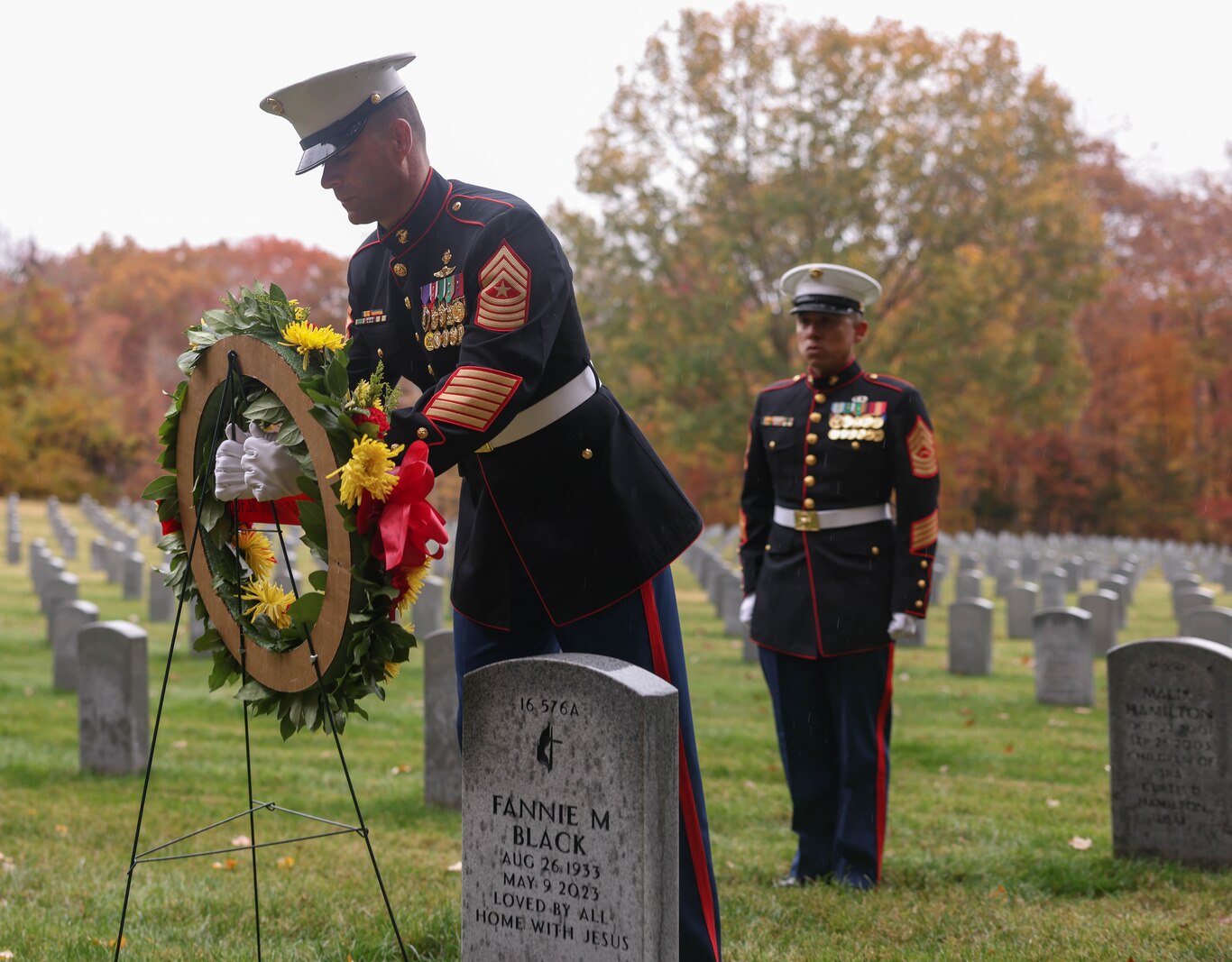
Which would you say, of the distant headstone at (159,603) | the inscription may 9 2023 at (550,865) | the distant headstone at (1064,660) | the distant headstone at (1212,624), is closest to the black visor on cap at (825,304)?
Answer: the inscription may 9 2023 at (550,865)

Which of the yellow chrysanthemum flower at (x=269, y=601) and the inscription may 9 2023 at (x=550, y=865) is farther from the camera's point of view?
the yellow chrysanthemum flower at (x=269, y=601)

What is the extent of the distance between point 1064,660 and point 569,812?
30.4 feet

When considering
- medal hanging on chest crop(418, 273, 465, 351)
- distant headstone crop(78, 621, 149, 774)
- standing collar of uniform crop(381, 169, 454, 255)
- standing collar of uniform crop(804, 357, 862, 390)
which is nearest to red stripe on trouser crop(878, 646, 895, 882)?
standing collar of uniform crop(804, 357, 862, 390)

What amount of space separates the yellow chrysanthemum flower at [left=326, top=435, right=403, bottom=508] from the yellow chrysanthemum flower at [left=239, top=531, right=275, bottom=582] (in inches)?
31.3

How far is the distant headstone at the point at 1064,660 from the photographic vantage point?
454 inches

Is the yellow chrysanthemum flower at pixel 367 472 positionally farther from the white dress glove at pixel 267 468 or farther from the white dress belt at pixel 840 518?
the white dress belt at pixel 840 518

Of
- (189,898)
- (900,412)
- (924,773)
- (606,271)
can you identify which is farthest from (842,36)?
(189,898)

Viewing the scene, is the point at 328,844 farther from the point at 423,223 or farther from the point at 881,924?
the point at 423,223

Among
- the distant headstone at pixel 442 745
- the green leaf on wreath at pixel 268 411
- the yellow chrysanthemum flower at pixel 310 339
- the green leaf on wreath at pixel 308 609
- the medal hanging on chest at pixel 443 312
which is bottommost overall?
the distant headstone at pixel 442 745

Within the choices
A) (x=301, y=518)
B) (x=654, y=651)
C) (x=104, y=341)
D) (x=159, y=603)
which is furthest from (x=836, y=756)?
(x=104, y=341)

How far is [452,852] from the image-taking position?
238 inches

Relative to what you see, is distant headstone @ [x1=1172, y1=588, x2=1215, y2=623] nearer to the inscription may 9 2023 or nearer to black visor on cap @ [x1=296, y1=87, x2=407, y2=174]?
the inscription may 9 2023

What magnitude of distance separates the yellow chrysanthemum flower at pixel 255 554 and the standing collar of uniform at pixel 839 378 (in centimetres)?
285

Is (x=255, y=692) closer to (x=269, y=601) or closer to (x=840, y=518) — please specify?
(x=269, y=601)
